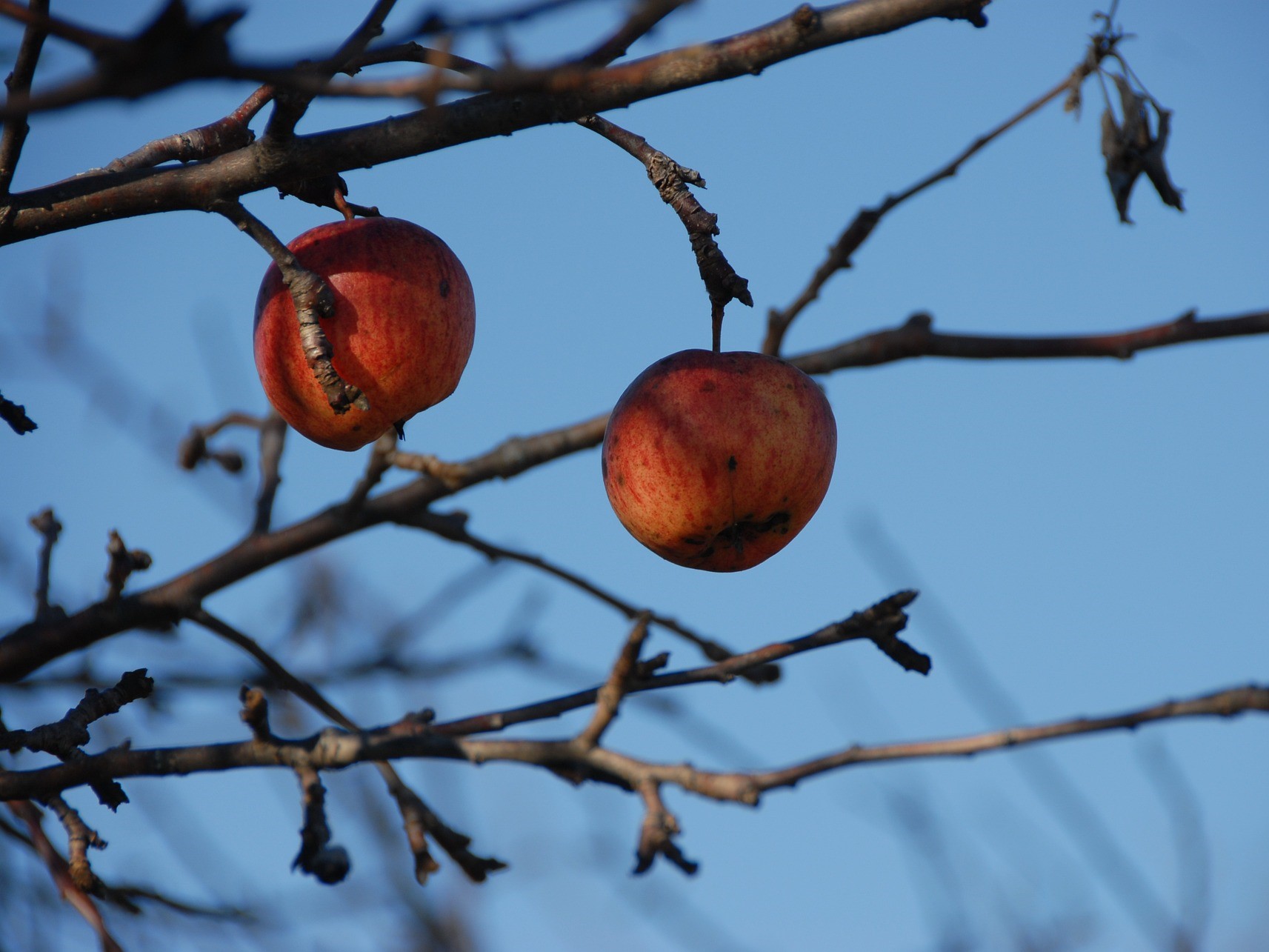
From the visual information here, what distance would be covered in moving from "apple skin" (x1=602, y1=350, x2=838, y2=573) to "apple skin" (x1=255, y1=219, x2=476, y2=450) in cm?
36

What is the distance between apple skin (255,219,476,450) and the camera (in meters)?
1.90

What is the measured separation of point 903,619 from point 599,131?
819mm

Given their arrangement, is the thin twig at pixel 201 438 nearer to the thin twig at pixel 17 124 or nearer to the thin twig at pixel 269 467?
the thin twig at pixel 269 467

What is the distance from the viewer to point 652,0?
3.18 ft

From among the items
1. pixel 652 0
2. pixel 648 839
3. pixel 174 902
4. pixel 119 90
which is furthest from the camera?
pixel 174 902

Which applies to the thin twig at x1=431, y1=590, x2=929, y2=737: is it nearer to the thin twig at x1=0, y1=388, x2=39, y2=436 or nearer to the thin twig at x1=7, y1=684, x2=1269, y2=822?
the thin twig at x1=7, y1=684, x2=1269, y2=822

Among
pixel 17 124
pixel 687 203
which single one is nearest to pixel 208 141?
pixel 17 124

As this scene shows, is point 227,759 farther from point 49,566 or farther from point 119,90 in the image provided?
point 119,90

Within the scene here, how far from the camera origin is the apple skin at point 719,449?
195 centimetres

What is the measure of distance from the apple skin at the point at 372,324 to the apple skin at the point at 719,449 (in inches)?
14.1

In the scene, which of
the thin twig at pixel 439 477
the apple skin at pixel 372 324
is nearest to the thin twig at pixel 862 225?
the thin twig at pixel 439 477

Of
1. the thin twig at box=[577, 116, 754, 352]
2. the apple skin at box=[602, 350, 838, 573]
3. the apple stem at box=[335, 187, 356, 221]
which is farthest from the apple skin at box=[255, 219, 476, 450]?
the thin twig at box=[577, 116, 754, 352]

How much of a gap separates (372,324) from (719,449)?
606mm

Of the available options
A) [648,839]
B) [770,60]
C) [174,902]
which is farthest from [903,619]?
[174,902]
